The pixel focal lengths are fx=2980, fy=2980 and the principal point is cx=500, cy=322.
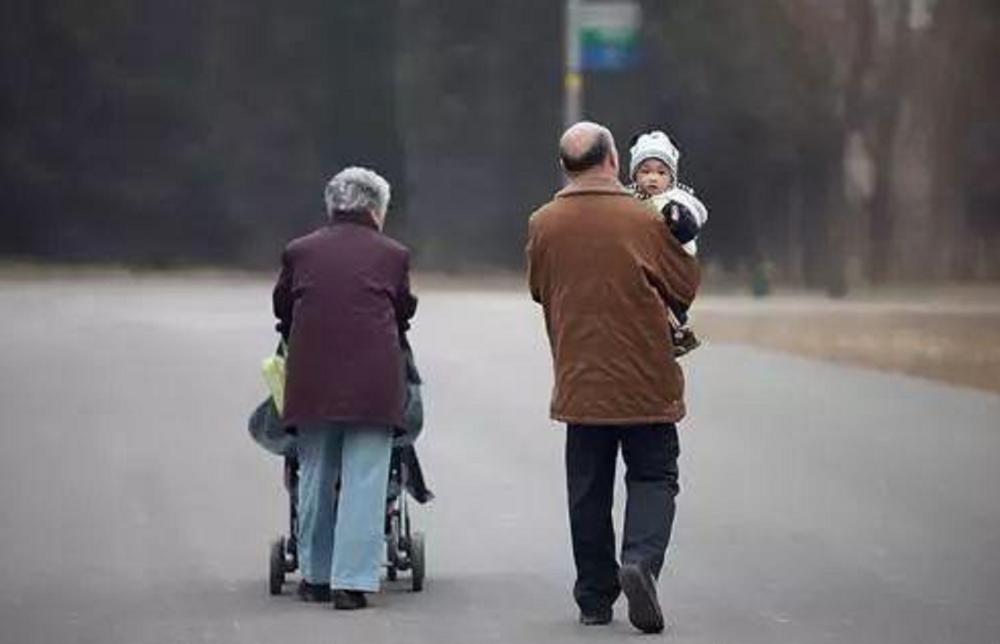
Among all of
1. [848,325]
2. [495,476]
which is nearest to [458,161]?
[848,325]

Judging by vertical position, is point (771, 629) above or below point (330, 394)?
below

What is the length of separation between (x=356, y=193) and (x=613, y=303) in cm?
132

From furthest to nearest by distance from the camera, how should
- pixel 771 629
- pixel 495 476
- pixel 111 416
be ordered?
pixel 111 416
pixel 495 476
pixel 771 629

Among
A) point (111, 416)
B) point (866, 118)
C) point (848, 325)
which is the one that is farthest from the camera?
point (866, 118)

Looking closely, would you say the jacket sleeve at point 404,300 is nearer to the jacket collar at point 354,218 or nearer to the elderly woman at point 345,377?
the elderly woman at point 345,377

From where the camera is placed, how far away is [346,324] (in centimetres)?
1111

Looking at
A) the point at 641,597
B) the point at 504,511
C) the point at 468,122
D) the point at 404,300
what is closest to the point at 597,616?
the point at 641,597

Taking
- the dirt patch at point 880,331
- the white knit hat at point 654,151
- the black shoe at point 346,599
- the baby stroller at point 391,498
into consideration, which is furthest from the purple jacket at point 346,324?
the dirt patch at point 880,331

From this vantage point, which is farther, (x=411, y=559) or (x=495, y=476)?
(x=495, y=476)

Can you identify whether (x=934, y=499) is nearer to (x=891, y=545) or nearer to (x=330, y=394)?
(x=891, y=545)

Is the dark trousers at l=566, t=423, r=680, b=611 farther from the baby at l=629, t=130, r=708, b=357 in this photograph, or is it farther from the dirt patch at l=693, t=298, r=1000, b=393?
the dirt patch at l=693, t=298, r=1000, b=393

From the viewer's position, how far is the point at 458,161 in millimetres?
58250

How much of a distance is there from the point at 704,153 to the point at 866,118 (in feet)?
9.98

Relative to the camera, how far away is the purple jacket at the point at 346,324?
11055 millimetres
